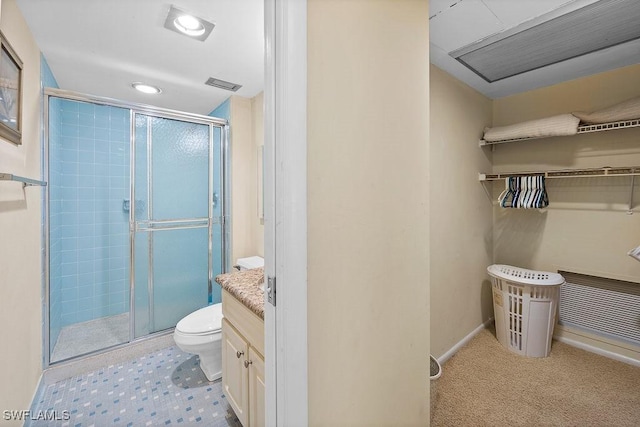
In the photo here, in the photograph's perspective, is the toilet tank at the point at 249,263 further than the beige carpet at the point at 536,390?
Yes

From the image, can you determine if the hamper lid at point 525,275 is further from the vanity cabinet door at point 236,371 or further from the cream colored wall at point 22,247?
the cream colored wall at point 22,247

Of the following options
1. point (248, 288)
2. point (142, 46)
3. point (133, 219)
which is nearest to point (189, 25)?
point (142, 46)

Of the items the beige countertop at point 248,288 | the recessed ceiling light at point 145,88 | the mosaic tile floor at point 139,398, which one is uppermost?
the recessed ceiling light at point 145,88

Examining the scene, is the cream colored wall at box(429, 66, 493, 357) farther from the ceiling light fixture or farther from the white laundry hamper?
the ceiling light fixture

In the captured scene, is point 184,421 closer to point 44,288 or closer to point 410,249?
point 44,288

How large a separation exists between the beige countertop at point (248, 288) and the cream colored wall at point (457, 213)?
1.25 meters

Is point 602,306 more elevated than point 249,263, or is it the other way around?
point 249,263

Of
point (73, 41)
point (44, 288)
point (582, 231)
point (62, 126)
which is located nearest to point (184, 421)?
point (44, 288)

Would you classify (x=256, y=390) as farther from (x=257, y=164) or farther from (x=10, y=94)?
(x=257, y=164)

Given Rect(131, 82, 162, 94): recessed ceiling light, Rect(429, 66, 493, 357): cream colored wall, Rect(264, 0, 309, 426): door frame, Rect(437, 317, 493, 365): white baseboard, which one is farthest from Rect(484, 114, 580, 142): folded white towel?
Rect(131, 82, 162, 94): recessed ceiling light

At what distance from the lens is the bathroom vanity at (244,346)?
3.92ft

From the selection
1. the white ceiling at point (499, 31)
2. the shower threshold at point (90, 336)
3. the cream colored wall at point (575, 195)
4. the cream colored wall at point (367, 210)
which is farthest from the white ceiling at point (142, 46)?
the cream colored wall at point (575, 195)

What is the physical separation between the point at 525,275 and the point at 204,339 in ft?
8.42

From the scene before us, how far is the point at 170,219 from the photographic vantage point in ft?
8.66
